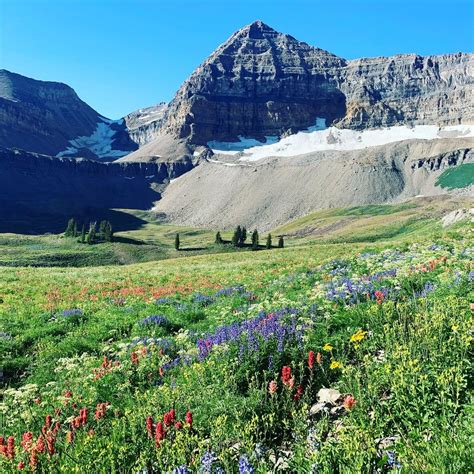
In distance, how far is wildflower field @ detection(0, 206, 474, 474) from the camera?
16.7 feet

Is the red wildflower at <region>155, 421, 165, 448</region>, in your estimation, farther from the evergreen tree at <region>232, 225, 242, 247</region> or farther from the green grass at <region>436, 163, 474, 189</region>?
the green grass at <region>436, 163, 474, 189</region>

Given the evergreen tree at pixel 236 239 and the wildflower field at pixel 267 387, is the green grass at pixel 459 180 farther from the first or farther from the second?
the wildflower field at pixel 267 387

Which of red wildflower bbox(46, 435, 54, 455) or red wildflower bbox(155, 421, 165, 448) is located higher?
red wildflower bbox(155, 421, 165, 448)

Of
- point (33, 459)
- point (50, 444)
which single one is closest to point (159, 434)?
point (50, 444)

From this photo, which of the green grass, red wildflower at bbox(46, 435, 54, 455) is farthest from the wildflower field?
the green grass

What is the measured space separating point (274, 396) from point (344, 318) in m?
3.54

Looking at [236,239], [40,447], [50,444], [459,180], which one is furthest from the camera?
[459,180]

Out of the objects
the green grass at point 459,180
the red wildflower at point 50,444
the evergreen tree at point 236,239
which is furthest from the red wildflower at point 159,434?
the green grass at point 459,180

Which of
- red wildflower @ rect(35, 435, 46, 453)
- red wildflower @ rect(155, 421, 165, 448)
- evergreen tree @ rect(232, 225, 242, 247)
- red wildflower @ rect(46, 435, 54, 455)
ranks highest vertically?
red wildflower @ rect(155, 421, 165, 448)

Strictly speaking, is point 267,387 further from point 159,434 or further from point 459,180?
point 459,180

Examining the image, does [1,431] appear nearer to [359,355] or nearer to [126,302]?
[359,355]

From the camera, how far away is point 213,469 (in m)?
5.03

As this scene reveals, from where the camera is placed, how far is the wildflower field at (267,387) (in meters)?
5.10

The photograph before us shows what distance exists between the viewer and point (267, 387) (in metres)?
7.54
